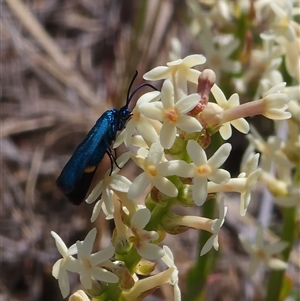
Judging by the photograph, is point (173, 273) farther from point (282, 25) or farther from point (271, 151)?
point (282, 25)

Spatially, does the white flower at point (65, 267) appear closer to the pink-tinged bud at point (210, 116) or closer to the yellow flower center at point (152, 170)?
the yellow flower center at point (152, 170)

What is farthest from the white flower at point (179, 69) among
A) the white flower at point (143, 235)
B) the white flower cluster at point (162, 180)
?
the white flower at point (143, 235)

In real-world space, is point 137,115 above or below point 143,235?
above

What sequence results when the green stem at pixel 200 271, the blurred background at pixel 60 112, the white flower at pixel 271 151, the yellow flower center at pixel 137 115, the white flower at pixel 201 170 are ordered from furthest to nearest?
the blurred background at pixel 60 112
the green stem at pixel 200 271
the white flower at pixel 271 151
the yellow flower center at pixel 137 115
the white flower at pixel 201 170

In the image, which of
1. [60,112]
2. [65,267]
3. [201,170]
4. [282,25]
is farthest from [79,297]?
[60,112]

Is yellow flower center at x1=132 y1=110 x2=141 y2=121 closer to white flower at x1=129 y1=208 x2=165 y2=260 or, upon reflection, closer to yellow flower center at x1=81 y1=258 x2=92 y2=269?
white flower at x1=129 y1=208 x2=165 y2=260
